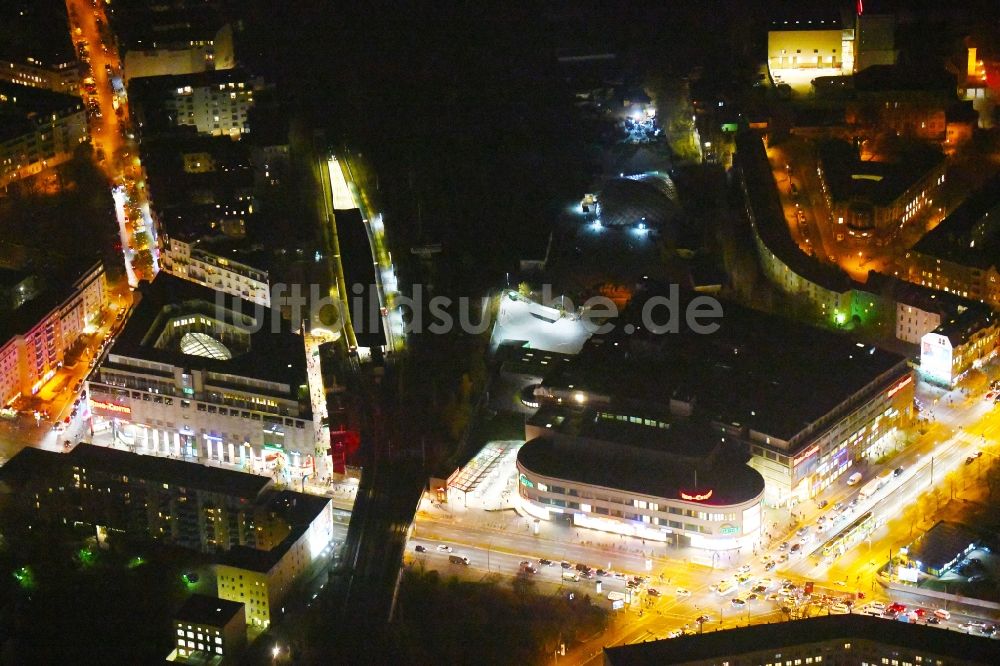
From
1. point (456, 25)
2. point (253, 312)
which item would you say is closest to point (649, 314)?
point (253, 312)

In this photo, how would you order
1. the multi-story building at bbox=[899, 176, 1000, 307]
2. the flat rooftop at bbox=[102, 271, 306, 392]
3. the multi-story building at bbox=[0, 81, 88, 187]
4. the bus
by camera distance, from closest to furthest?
1. the bus
2. the flat rooftop at bbox=[102, 271, 306, 392]
3. the multi-story building at bbox=[899, 176, 1000, 307]
4. the multi-story building at bbox=[0, 81, 88, 187]

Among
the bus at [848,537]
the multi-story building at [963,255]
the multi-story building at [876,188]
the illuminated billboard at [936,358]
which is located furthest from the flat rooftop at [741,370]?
the multi-story building at [876,188]

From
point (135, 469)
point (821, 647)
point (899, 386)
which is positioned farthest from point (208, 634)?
point (899, 386)

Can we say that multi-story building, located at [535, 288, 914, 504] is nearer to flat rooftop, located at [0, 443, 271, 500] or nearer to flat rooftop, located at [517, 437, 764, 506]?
flat rooftop, located at [517, 437, 764, 506]

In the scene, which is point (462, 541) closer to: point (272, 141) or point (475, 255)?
point (475, 255)

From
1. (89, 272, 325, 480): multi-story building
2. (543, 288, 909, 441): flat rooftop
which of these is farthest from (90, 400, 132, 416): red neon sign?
(543, 288, 909, 441): flat rooftop

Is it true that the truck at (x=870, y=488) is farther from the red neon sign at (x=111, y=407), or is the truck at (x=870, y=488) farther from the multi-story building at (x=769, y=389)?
the red neon sign at (x=111, y=407)
